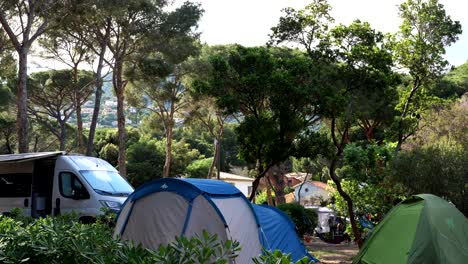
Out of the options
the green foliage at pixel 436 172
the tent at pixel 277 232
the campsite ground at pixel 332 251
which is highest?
the green foliage at pixel 436 172

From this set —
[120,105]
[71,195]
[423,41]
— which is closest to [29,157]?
[71,195]

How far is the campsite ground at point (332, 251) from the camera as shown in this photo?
41.3ft

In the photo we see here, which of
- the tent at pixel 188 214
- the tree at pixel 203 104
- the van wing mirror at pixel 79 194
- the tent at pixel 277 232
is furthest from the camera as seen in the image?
the tree at pixel 203 104

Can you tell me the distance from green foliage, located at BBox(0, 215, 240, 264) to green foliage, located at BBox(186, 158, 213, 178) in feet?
116

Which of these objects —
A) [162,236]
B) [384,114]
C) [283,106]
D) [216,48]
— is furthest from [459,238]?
[216,48]

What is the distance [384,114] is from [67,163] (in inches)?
655

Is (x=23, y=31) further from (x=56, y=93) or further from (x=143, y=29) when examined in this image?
(x=56, y=93)

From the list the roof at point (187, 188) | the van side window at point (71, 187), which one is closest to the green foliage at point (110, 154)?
the van side window at point (71, 187)

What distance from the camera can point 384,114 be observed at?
84.4ft

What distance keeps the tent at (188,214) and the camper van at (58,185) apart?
3.74m

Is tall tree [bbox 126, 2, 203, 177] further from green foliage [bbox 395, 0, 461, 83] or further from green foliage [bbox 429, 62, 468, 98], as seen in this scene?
green foliage [bbox 429, 62, 468, 98]

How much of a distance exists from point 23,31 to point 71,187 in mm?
7725

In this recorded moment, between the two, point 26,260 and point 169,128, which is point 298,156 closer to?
point 26,260

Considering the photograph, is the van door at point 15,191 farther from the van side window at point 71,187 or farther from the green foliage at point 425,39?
the green foliage at point 425,39
